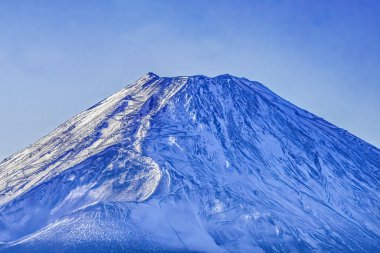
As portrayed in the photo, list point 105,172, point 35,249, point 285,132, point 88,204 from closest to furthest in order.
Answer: point 35,249 → point 88,204 → point 105,172 → point 285,132

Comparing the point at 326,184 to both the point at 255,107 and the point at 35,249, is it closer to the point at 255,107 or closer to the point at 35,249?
the point at 255,107

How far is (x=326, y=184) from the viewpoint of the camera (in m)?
115

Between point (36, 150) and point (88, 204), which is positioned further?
point (36, 150)

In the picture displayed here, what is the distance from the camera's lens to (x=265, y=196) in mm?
105438

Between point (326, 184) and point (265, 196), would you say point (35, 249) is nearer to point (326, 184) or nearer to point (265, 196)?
point (265, 196)

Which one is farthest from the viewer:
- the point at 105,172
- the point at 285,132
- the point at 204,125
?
the point at 285,132

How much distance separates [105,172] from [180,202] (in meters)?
10.8

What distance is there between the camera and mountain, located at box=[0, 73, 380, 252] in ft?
303

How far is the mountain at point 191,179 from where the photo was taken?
303 feet

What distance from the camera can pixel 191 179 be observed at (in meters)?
103

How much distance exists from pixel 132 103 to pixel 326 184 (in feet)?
94.8

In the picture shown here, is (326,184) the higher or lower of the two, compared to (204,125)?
lower

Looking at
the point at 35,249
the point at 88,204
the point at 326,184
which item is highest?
the point at 326,184

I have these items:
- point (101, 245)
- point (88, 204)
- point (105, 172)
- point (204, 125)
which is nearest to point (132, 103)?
point (204, 125)
